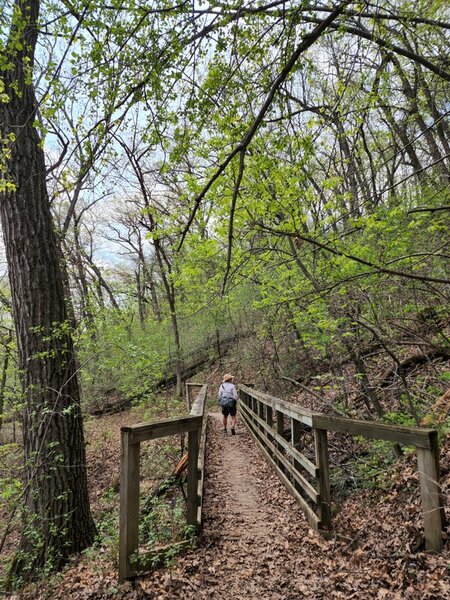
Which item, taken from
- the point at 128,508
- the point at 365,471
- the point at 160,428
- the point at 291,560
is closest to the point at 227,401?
the point at 365,471

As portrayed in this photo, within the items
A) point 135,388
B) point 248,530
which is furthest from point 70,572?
point 135,388

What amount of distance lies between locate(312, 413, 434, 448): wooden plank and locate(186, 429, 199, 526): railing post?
1267 mm

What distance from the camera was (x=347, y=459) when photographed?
568 centimetres

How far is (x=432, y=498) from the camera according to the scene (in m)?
2.67

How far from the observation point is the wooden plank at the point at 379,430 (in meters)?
2.74

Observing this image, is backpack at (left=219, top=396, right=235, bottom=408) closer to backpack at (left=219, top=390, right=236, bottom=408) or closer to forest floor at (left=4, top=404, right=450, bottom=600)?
backpack at (left=219, top=390, right=236, bottom=408)

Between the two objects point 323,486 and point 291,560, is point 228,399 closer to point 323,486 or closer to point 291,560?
point 323,486

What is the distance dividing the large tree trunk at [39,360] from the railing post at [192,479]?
1.88 m

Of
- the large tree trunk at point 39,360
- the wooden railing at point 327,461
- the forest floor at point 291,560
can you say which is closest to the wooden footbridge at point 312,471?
the wooden railing at point 327,461

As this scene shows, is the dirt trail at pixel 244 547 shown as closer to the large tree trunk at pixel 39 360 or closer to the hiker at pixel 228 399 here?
the large tree trunk at pixel 39 360

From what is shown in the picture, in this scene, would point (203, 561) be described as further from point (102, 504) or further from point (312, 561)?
point (102, 504)

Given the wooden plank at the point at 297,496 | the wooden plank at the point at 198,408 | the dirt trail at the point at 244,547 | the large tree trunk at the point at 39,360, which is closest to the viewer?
the dirt trail at the point at 244,547

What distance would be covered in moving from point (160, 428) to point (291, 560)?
173 centimetres

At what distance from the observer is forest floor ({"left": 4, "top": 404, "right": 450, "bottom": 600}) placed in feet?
8.69
